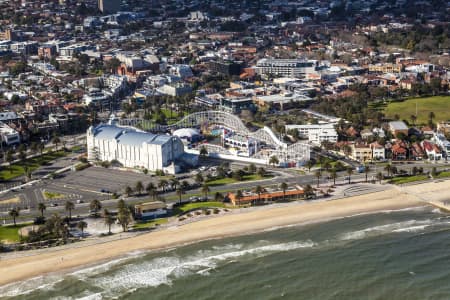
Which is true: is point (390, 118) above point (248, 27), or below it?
below

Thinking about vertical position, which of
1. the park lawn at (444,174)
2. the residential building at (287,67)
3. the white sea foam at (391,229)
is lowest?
the white sea foam at (391,229)

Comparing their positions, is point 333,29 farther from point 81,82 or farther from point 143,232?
point 143,232

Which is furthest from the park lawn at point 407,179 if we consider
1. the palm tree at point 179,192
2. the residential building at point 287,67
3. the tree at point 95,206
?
the residential building at point 287,67

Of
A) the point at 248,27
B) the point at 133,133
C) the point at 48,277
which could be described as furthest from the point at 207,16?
the point at 48,277

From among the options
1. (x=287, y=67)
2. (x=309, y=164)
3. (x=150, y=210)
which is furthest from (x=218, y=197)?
(x=287, y=67)

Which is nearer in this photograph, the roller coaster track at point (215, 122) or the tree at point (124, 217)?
the tree at point (124, 217)

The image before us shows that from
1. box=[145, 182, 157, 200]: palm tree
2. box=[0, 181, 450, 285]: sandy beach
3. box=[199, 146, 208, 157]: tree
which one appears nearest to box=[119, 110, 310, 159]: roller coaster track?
box=[199, 146, 208, 157]: tree

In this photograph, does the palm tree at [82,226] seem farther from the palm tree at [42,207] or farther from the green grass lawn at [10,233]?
the green grass lawn at [10,233]
